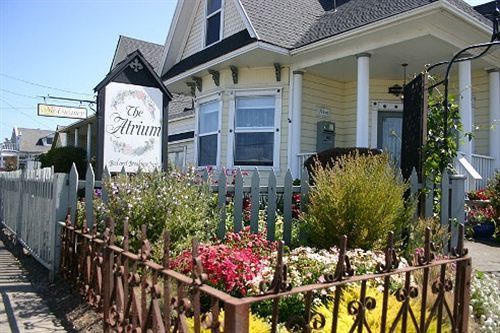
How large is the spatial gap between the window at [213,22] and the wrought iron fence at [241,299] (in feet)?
32.0

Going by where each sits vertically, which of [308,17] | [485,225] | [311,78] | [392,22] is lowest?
[485,225]

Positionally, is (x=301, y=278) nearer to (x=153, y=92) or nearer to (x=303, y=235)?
(x=303, y=235)

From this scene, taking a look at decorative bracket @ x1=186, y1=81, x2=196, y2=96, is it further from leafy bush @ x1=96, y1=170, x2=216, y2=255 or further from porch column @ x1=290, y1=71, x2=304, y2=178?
leafy bush @ x1=96, y1=170, x2=216, y2=255

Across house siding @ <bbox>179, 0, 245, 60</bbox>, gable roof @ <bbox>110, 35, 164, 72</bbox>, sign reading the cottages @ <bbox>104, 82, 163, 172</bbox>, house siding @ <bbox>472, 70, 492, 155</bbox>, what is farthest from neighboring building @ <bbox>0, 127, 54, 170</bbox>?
house siding @ <bbox>472, 70, 492, 155</bbox>

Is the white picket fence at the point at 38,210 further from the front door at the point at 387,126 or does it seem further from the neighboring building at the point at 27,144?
the neighboring building at the point at 27,144

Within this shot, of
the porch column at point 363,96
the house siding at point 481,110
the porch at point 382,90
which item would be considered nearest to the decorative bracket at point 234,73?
the porch at point 382,90

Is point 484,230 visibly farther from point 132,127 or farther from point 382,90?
point 132,127

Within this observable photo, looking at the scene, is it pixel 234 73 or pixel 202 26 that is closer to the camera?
pixel 234 73

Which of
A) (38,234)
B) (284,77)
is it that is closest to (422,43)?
(284,77)

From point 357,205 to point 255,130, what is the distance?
6.80 metres

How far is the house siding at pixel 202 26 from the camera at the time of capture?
11867mm

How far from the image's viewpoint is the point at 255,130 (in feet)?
37.1

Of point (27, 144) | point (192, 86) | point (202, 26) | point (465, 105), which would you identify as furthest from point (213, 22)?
point (27, 144)

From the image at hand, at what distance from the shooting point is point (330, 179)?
4.93m
